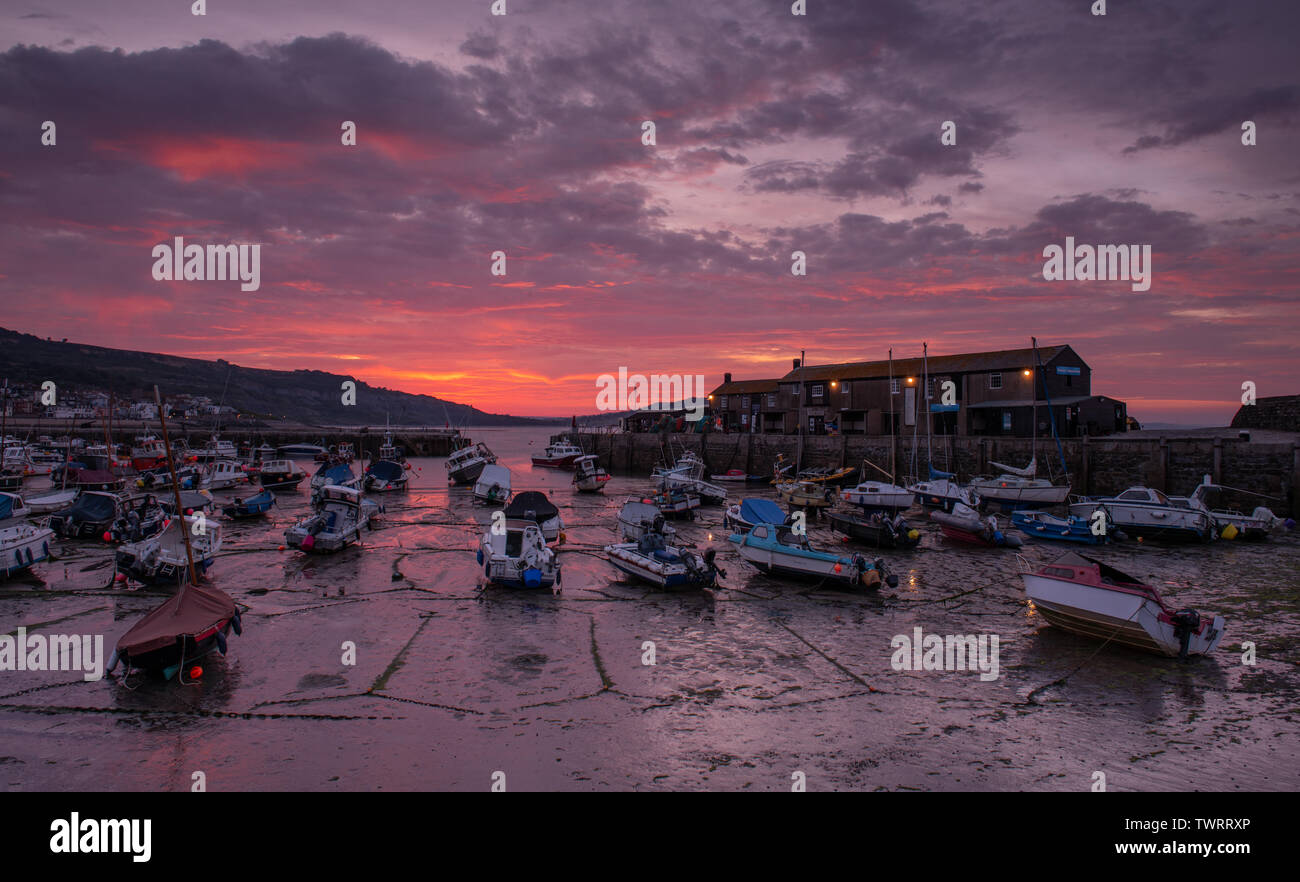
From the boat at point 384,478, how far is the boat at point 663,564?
32945 millimetres

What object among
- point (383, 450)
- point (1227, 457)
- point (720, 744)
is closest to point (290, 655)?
point (720, 744)

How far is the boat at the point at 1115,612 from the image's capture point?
1463 centimetres

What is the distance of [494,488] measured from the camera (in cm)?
4469

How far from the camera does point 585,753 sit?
A: 395 inches

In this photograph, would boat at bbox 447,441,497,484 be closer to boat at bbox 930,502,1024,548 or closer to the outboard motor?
boat at bbox 930,502,1024,548

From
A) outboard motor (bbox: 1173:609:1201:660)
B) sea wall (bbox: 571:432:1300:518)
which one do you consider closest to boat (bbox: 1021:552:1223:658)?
outboard motor (bbox: 1173:609:1201:660)

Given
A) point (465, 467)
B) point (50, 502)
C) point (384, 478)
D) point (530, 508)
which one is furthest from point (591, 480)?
point (50, 502)

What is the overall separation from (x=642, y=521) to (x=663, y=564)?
4046 mm

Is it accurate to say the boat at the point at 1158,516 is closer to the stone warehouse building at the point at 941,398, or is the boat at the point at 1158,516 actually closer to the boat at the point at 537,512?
the stone warehouse building at the point at 941,398

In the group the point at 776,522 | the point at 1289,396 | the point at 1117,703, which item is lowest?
the point at 1117,703

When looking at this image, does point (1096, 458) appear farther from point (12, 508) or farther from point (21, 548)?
point (12, 508)

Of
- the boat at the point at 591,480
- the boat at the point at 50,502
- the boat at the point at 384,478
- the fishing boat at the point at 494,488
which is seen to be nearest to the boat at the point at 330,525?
the fishing boat at the point at 494,488
